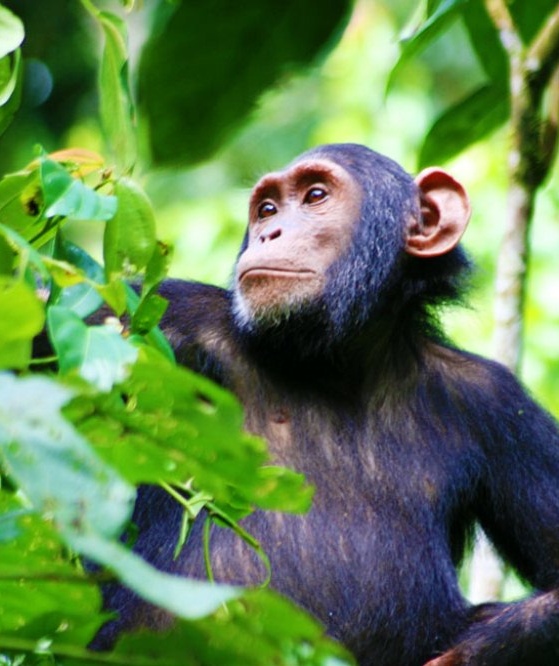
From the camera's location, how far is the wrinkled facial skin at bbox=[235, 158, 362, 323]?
3314 mm

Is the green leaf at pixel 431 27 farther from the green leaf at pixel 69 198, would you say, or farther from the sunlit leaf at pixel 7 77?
the green leaf at pixel 69 198

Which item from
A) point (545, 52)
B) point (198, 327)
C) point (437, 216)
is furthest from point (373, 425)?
point (545, 52)

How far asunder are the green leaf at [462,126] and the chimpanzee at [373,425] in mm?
172

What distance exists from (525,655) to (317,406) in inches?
33.3

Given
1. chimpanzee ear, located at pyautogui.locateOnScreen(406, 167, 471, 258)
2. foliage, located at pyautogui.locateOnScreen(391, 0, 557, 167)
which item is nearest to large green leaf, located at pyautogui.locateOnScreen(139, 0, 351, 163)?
foliage, located at pyautogui.locateOnScreen(391, 0, 557, 167)

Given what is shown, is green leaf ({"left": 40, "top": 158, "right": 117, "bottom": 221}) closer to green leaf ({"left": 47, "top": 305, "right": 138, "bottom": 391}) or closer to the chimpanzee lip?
green leaf ({"left": 47, "top": 305, "right": 138, "bottom": 391})

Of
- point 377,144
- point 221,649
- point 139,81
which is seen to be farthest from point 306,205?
point 377,144

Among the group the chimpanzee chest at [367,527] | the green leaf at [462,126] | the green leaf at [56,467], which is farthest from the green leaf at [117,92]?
the green leaf at [462,126]

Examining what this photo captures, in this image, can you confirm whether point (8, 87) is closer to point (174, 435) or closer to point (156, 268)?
point (156, 268)

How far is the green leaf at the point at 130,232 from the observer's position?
1.97 metres

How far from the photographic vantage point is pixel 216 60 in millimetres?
2881

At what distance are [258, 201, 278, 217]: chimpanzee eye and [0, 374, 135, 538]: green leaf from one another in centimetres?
271

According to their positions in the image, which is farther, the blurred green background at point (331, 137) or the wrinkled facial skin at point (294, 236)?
the blurred green background at point (331, 137)

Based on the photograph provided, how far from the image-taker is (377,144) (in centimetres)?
798
